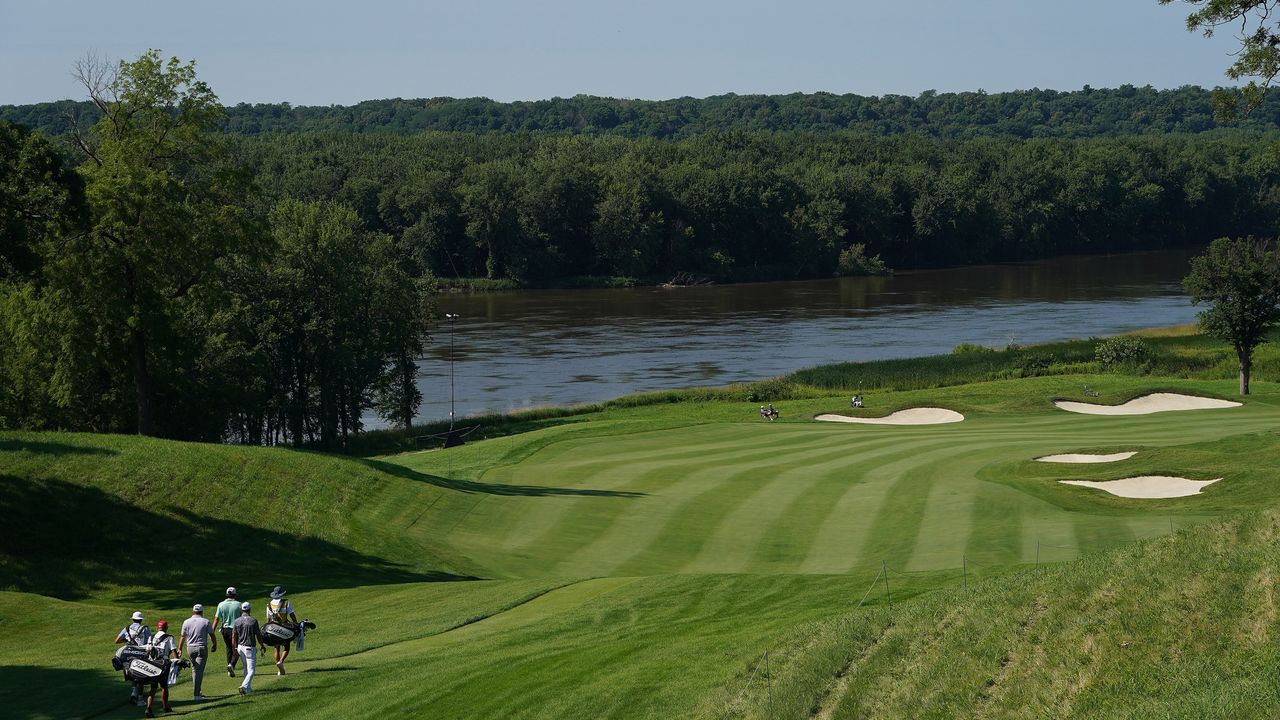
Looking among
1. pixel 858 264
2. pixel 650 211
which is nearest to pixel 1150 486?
pixel 650 211

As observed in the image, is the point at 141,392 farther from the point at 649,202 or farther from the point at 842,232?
the point at 842,232

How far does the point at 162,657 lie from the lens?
18.8m

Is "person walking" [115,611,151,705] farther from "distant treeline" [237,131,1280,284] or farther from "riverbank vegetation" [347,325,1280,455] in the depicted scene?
"distant treeline" [237,131,1280,284]

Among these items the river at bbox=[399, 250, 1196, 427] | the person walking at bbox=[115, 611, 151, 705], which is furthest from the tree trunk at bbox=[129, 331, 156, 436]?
the person walking at bbox=[115, 611, 151, 705]

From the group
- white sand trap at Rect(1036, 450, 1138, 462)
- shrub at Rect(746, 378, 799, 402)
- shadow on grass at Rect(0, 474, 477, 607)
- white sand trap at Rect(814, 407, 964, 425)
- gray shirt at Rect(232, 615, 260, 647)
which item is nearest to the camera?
gray shirt at Rect(232, 615, 260, 647)

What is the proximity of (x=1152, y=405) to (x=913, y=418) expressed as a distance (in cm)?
1093

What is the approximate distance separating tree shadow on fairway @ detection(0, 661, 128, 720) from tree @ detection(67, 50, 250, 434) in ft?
83.8

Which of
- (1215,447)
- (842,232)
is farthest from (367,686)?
(842,232)

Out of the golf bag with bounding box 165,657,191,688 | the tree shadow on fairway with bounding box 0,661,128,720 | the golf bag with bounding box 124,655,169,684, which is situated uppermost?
the golf bag with bounding box 124,655,169,684

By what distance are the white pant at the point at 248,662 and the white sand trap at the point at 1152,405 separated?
44344mm

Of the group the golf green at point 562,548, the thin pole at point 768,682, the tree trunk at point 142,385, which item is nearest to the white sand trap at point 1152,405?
the golf green at point 562,548

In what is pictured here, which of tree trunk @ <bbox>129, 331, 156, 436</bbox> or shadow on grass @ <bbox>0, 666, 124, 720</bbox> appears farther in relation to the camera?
tree trunk @ <bbox>129, 331, 156, 436</bbox>

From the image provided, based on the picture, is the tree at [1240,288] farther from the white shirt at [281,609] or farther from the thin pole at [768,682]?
the white shirt at [281,609]

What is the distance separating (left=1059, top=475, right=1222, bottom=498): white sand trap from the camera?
111 feet
